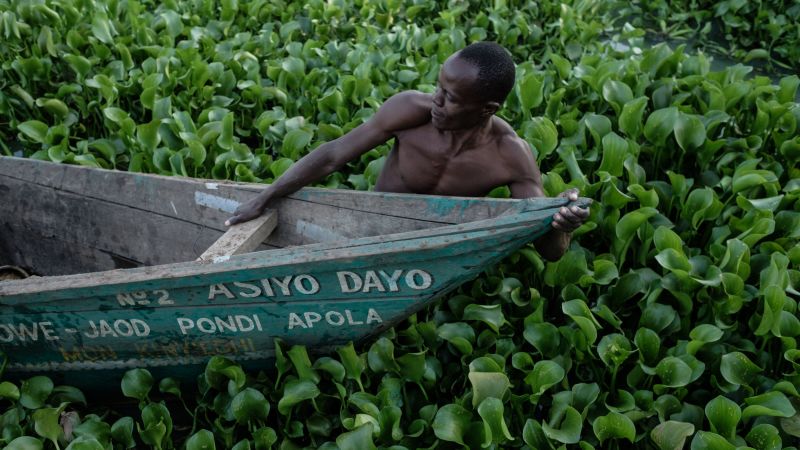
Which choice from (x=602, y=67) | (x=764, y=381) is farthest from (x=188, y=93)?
(x=764, y=381)

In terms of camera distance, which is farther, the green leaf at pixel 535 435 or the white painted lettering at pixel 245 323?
the white painted lettering at pixel 245 323

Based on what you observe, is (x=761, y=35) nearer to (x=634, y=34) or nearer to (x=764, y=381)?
(x=634, y=34)

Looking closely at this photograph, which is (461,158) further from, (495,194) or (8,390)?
(8,390)

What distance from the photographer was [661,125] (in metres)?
3.87

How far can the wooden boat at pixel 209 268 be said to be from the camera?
256 centimetres

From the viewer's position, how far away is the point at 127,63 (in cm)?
466

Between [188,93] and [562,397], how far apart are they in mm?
2676

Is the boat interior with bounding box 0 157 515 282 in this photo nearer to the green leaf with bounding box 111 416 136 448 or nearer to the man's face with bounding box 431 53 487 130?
the man's face with bounding box 431 53 487 130

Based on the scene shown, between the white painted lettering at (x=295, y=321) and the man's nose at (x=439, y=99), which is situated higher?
the man's nose at (x=439, y=99)

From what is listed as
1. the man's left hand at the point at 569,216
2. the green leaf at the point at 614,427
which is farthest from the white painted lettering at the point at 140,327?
the green leaf at the point at 614,427

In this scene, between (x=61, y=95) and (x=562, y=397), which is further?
(x=61, y=95)

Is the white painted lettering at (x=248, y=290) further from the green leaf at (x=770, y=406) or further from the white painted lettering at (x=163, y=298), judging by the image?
the green leaf at (x=770, y=406)

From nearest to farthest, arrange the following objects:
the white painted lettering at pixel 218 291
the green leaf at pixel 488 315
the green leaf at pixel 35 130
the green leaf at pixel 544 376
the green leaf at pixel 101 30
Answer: the white painted lettering at pixel 218 291 < the green leaf at pixel 544 376 < the green leaf at pixel 488 315 < the green leaf at pixel 35 130 < the green leaf at pixel 101 30

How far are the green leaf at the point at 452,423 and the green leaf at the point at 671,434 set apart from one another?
62 cm
